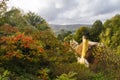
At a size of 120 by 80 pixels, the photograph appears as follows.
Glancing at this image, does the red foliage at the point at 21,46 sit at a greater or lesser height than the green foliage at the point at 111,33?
greater

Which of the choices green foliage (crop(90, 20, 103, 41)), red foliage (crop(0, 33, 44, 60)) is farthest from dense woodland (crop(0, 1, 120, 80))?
green foliage (crop(90, 20, 103, 41))

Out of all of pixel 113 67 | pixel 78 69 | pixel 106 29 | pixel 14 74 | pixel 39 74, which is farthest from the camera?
pixel 106 29

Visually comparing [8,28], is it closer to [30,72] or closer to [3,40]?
[3,40]

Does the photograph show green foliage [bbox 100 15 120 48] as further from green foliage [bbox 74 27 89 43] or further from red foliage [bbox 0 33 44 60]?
red foliage [bbox 0 33 44 60]

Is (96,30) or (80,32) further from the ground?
(96,30)

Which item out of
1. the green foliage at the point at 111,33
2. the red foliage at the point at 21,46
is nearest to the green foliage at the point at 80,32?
the green foliage at the point at 111,33

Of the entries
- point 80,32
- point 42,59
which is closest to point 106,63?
point 42,59

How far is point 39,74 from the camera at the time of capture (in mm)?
15750

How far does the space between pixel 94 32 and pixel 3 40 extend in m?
49.6

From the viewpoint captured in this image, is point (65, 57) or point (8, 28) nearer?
point (8, 28)

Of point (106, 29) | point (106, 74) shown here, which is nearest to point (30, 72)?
point (106, 74)

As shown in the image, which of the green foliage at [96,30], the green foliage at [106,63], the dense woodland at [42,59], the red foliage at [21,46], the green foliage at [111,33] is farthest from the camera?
the green foliage at [96,30]

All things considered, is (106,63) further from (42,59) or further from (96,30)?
(96,30)

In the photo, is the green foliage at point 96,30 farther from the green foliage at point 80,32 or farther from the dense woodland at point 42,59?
the dense woodland at point 42,59
